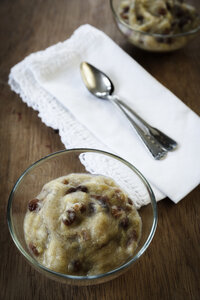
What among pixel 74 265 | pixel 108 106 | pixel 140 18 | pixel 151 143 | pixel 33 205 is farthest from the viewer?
pixel 140 18

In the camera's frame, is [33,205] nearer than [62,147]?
Yes

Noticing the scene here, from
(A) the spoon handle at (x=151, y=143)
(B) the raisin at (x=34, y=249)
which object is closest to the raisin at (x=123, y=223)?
(B) the raisin at (x=34, y=249)

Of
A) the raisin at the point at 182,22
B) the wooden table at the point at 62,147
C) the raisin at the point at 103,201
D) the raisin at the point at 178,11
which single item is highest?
the raisin at the point at 178,11

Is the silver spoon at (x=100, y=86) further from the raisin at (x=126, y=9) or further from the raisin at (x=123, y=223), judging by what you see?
the raisin at (x=123, y=223)

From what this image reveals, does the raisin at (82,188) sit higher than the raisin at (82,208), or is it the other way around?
the raisin at (82,208)

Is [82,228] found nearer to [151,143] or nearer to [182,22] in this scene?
[151,143]

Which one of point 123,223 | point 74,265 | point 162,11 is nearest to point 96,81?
point 162,11

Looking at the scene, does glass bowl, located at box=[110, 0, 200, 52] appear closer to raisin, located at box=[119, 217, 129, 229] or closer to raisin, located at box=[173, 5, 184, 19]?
raisin, located at box=[173, 5, 184, 19]
